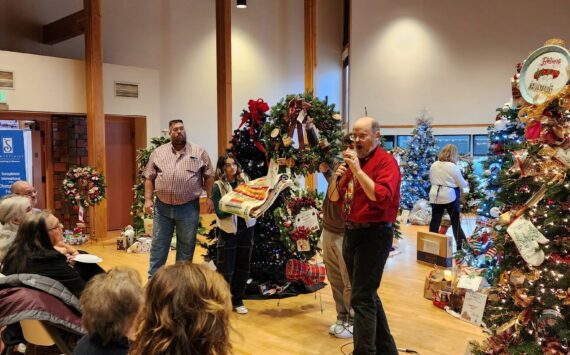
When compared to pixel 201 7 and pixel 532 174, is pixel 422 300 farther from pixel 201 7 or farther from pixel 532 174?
pixel 201 7

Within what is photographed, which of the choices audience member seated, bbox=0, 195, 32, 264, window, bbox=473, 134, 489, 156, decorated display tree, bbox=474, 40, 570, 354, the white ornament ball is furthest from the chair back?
window, bbox=473, 134, 489, 156

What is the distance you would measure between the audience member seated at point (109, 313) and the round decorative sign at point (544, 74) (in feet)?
7.04

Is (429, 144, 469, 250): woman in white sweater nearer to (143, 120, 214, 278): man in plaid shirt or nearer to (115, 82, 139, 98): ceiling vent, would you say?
(143, 120, 214, 278): man in plaid shirt

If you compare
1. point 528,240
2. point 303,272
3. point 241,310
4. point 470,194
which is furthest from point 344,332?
point 470,194

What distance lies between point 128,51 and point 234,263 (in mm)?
5517

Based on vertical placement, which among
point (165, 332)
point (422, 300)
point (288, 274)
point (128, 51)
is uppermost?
point (128, 51)

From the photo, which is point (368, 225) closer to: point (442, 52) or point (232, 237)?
point (232, 237)

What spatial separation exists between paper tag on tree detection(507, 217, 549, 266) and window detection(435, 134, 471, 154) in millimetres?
8190

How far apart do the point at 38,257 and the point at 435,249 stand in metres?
4.49

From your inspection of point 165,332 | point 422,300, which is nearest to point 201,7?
point 422,300

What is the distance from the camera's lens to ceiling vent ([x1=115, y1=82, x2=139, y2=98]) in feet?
25.8

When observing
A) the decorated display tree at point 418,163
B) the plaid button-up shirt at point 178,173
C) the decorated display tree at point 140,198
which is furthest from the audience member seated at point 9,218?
the decorated display tree at point 418,163

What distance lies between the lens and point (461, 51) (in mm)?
10445

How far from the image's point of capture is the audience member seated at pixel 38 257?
2.61 metres
